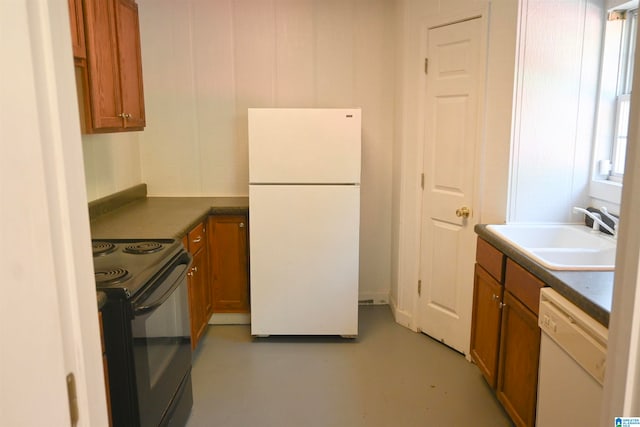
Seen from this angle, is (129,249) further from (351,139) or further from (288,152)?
(351,139)

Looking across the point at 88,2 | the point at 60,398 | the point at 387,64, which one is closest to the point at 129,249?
the point at 88,2

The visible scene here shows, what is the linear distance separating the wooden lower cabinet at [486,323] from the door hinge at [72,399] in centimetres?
202

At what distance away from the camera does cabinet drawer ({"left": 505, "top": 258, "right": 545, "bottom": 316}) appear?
195cm

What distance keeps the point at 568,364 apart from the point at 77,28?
236cm

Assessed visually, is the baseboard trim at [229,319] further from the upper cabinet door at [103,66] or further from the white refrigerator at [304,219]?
the upper cabinet door at [103,66]

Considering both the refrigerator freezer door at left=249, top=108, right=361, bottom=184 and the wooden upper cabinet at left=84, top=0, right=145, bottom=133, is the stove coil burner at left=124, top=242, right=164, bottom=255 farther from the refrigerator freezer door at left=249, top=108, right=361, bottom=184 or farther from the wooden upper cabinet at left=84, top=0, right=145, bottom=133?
the refrigerator freezer door at left=249, top=108, right=361, bottom=184

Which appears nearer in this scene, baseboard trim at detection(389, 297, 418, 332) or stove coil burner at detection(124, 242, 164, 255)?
stove coil burner at detection(124, 242, 164, 255)

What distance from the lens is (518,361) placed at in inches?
84.8

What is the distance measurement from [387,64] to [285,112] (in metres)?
1.07

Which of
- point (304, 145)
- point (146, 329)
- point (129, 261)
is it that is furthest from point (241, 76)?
point (146, 329)

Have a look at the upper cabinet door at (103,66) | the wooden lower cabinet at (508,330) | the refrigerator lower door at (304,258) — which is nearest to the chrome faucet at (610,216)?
the wooden lower cabinet at (508,330)

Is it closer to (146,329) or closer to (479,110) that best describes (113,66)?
(146,329)

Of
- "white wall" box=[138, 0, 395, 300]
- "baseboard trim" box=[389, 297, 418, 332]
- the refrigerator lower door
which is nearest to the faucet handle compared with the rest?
the refrigerator lower door

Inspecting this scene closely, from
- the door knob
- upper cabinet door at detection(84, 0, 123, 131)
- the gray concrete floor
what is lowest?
the gray concrete floor
